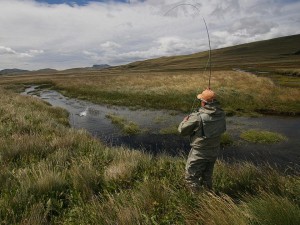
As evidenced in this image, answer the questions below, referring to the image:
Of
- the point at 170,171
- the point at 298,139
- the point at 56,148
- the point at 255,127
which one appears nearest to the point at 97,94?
the point at 255,127

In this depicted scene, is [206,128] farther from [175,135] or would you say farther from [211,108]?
[175,135]

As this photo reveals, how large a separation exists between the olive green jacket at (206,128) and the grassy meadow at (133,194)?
0.86 meters

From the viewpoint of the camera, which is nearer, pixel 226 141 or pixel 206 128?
pixel 206 128

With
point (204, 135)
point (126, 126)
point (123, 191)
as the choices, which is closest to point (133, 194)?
point (123, 191)

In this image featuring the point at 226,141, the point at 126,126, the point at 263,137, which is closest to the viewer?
the point at 226,141

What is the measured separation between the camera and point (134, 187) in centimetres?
645

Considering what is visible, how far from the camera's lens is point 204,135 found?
5.98 m

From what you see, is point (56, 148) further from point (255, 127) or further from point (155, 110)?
point (155, 110)

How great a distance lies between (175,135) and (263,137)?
16.5 feet

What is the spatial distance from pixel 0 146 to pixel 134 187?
4676 mm

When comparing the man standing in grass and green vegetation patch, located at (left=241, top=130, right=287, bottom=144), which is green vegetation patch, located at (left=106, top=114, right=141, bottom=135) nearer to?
green vegetation patch, located at (left=241, top=130, right=287, bottom=144)

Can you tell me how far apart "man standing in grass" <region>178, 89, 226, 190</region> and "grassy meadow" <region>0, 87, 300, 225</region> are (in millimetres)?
330

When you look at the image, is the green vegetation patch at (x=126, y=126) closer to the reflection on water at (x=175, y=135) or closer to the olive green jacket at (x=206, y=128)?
the reflection on water at (x=175, y=135)

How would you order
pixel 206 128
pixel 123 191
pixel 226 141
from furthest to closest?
pixel 226 141 → pixel 123 191 → pixel 206 128
